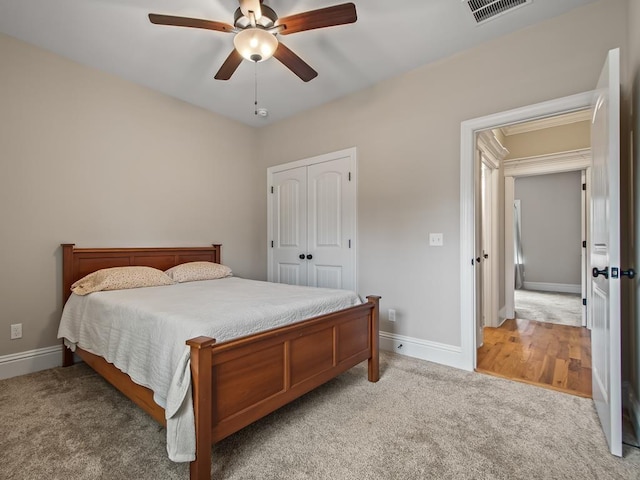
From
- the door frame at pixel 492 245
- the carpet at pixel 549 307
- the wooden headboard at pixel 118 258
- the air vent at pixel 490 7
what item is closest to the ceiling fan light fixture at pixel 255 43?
the air vent at pixel 490 7

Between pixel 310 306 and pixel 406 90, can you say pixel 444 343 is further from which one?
pixel 406 90

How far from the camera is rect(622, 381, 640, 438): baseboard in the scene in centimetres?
176

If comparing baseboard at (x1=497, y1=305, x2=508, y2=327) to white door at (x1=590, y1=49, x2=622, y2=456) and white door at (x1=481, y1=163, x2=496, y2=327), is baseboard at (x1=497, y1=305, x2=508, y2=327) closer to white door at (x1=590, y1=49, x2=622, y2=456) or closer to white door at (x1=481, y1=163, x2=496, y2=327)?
white door at (x1=481, y1=163, x2=496, y2=327)

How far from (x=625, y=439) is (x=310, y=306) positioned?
1.85 metres

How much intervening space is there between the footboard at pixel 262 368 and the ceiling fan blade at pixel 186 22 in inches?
70.9

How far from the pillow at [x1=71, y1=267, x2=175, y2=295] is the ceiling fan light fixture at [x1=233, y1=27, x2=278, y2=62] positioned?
6.35 ft

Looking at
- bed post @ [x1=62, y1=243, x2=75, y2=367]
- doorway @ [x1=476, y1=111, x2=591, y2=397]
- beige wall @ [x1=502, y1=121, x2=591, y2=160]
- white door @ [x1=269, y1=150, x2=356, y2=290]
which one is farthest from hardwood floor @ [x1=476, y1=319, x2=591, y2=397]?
bed post @ [x1=62, y1=243, x2=75, y2=367]

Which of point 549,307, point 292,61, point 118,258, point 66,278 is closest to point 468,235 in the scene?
point 292,61

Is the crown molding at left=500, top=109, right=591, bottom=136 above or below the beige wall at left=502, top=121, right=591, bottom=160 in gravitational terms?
above

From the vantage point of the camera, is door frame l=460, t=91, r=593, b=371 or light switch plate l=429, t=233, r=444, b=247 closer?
door frame l=460, t=91, r=593, b=371

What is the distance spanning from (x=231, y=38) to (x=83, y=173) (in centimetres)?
178

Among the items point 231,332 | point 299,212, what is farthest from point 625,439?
point 299,212

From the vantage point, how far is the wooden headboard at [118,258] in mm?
2732

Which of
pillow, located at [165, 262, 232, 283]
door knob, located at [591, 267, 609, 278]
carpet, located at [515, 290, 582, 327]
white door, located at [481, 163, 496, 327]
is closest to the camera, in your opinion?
door knob, located at [591, 267, 609, 278]
